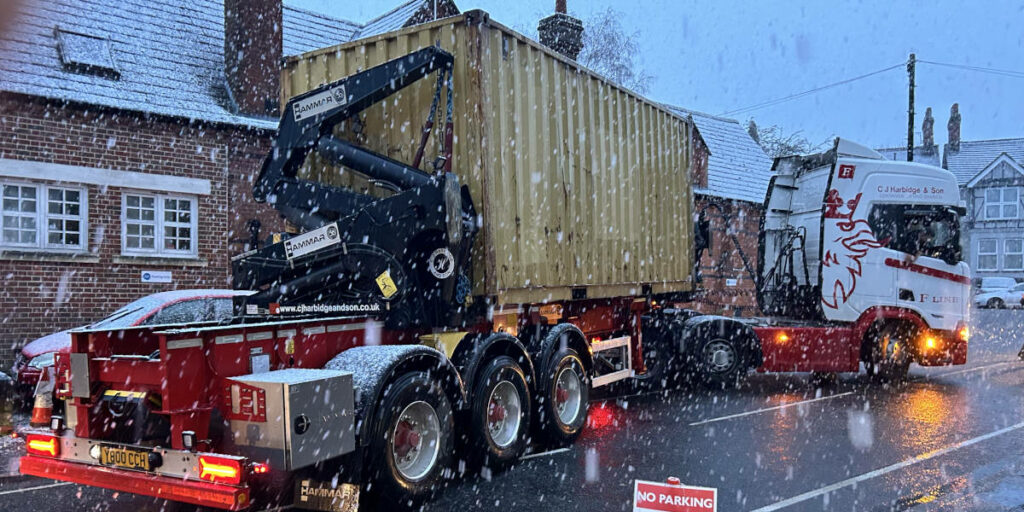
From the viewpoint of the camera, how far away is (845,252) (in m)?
12.4

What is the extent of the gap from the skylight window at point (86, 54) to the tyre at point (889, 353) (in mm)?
13709

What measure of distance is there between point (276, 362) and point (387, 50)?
373 centimetres

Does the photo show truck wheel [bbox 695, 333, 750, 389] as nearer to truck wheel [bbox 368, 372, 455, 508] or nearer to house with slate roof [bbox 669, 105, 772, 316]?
truck wheel [bbox 368, 372, 455, 508]

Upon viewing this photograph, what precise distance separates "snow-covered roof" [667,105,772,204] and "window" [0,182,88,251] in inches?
714

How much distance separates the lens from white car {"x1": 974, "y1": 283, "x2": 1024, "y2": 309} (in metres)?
41.4

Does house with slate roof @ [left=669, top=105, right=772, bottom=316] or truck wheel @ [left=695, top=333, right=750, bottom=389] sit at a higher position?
house with slate roof @ [left=669, top=105, right=772, bottom=316]

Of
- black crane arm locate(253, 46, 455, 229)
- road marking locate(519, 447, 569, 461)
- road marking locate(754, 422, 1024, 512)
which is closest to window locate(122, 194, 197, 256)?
black crane arm locate(253, 46, 455, 229)

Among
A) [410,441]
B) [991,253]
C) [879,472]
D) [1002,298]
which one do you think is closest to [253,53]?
[410,441]

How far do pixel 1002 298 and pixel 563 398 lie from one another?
136 ft

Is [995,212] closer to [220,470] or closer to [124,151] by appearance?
[124,151]

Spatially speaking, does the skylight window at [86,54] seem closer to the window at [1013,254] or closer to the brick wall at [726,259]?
the brick wall at [726,259]

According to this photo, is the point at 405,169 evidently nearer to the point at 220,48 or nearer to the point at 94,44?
the point at 94,44

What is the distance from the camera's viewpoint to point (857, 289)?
12.4 meters

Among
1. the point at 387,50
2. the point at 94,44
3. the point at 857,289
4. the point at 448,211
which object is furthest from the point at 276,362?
the point at 94,44
